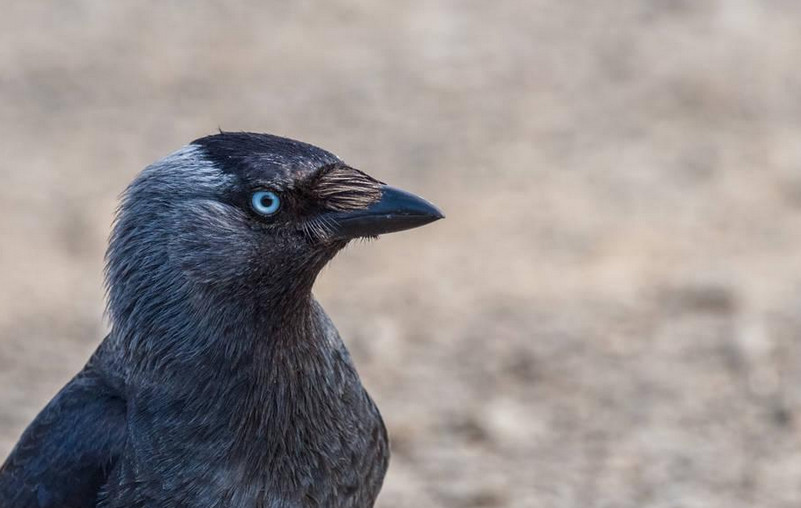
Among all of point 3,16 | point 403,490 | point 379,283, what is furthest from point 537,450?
point 3,16

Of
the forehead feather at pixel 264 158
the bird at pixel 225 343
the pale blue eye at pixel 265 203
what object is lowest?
the bird at pixel 225 343

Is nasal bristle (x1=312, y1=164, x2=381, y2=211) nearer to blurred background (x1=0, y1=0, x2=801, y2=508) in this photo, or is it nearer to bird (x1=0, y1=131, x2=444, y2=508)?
bird (x1=0, y1=131, x2=444, y2=508)

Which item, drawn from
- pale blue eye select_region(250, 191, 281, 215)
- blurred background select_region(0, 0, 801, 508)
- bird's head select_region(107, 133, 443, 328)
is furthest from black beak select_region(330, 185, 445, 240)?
blurred background select_region(0, 0, 801, 508)

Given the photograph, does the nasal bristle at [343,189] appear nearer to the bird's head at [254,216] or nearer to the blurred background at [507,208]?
the bird's head at [254,216]

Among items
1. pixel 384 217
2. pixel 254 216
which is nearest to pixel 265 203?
pixel 254 216

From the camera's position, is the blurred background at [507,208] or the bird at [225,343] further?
the blurred background at [507,208]

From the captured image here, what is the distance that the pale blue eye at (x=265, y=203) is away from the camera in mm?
4406

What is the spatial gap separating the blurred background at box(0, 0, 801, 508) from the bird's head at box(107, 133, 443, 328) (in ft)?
6.73

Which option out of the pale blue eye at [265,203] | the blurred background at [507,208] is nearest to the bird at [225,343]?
the pale blue eye at [265,203]

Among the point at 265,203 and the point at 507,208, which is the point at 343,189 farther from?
the point at 507,208

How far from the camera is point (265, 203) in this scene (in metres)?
4.42

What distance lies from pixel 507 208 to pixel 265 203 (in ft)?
14.1

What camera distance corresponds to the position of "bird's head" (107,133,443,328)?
4.42 meters

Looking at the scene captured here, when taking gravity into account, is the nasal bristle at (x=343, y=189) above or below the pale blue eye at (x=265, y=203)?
above
